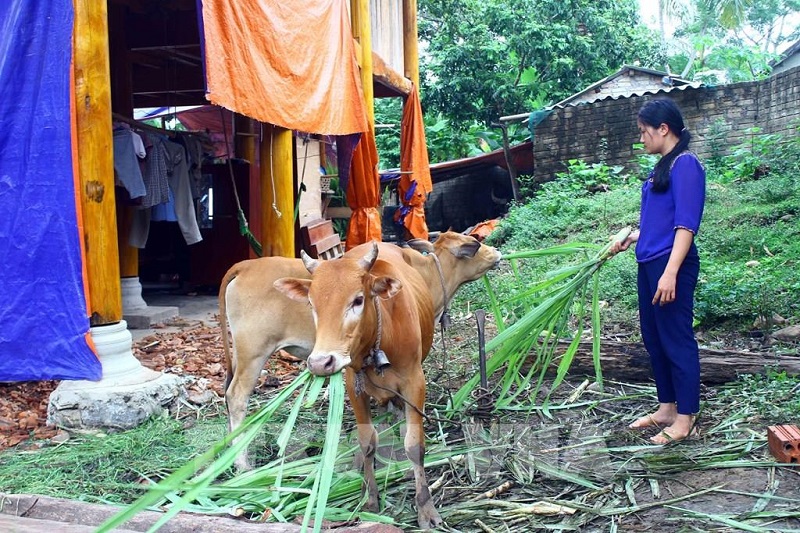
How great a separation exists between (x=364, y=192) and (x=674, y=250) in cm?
530

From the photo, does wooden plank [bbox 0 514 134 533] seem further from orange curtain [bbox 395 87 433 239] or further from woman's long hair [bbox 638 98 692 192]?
orange curtain [bbox 395 87 433 239]

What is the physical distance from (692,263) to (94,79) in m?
4.05

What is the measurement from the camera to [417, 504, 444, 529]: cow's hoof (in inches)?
138

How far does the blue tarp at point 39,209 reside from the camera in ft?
16.5

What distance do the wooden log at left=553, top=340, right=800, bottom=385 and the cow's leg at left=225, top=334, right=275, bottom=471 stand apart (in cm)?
231

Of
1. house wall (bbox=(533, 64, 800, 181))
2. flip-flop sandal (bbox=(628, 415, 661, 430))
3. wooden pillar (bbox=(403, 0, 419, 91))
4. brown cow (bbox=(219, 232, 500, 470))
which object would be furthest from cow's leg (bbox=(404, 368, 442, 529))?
house wall (bbox=(533, 64, 800, 181))

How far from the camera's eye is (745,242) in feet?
30.0

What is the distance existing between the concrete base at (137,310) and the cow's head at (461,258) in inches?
149

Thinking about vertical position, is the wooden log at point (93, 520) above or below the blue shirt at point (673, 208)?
below

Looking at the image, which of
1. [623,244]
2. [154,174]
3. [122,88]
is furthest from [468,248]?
[122,88]

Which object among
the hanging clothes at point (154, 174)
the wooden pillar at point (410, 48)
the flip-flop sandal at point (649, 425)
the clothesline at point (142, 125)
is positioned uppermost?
the wooden pillar at point (410, 48)

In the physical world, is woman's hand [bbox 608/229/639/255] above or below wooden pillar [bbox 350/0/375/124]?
below

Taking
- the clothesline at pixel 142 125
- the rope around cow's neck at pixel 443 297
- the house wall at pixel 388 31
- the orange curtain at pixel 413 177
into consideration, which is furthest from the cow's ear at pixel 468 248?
the house wall at pixel 388 31

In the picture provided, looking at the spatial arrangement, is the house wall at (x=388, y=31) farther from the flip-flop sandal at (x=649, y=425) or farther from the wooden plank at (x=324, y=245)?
the flip-flop sandal at (x=649, y=425)
